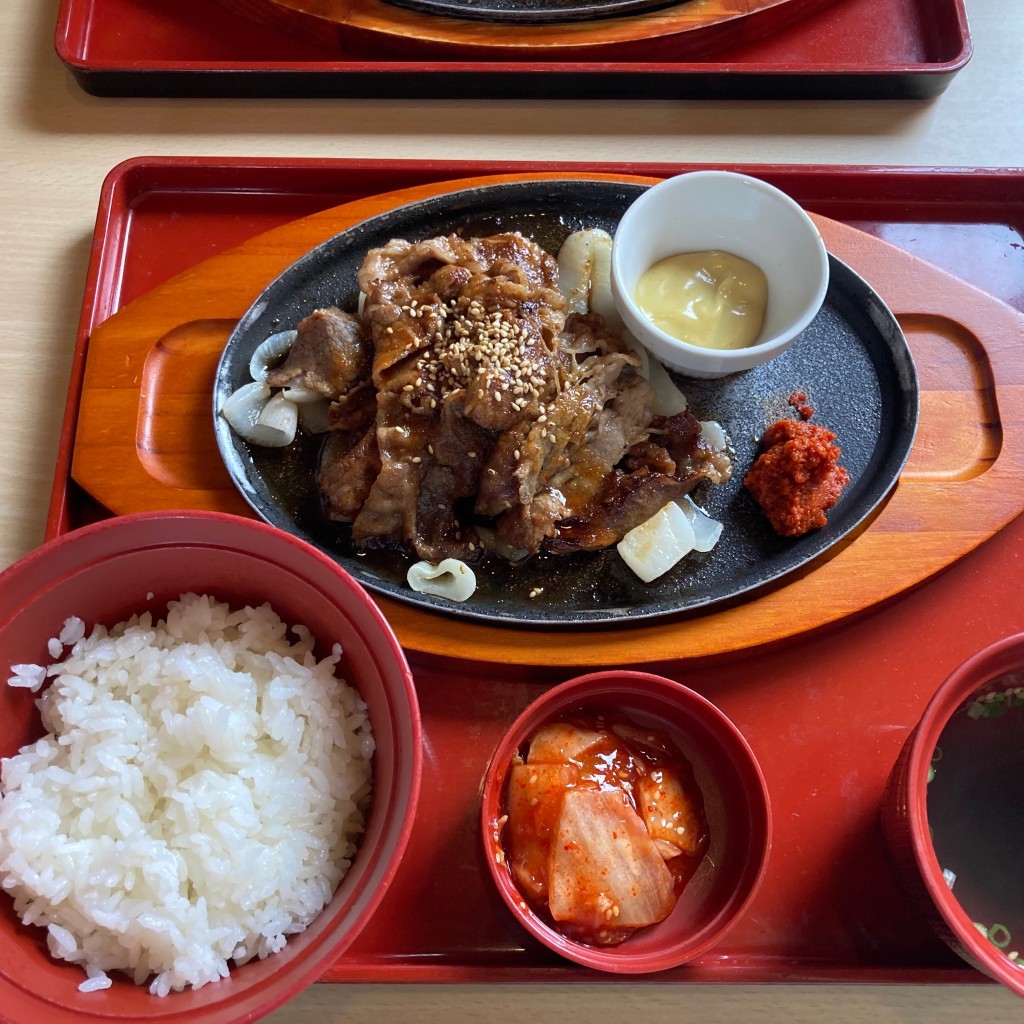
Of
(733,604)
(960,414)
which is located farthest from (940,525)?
(733,604)

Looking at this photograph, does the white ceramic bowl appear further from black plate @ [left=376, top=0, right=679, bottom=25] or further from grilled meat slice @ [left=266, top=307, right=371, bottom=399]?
black plate @ [left=376, top=0, right=679, bottom=25]

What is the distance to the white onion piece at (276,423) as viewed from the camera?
2.10 metres

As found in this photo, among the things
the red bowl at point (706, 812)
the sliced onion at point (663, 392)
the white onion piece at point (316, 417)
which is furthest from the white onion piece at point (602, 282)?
the red bowl at point (706, 812)

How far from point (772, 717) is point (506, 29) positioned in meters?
2.15

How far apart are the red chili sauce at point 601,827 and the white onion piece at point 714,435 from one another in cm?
76

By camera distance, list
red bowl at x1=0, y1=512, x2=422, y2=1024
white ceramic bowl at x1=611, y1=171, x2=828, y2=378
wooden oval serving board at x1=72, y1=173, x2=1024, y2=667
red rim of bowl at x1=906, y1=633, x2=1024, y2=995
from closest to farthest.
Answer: red bowl at x1=0, y1=512, x2=422, y2=1024 < red rim of bowl at x1=906, y1=633, x2=1024, y2=995 < wooden oval serving board at x1=72, y1=173, x2=1024, y2=667 < white ceramic bowl at x1=611, y1=171, x2=828, y2=378

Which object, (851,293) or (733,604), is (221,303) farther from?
(851,293)

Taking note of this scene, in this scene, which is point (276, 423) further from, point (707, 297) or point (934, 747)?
→ point (934, 747)

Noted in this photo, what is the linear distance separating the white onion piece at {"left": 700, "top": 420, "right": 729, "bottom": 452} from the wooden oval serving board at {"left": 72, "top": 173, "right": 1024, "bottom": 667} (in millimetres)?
380

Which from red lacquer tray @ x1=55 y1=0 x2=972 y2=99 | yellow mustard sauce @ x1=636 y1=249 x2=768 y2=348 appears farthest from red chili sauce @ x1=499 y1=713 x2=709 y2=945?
red lacquer tray @ x1=55 y1=0 x2=972 y2=99

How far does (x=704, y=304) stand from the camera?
221 cm

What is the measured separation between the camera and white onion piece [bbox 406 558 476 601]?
1971 mm

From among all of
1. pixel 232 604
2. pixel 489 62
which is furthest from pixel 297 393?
pixel 489 62

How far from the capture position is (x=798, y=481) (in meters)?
2.03
